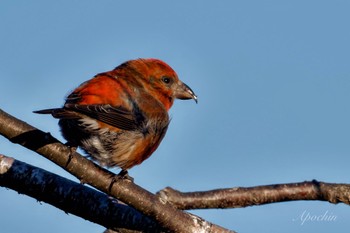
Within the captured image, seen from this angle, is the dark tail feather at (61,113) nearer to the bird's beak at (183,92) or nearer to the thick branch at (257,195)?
the thick branch at (257,195)

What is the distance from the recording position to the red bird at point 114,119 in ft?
15.4

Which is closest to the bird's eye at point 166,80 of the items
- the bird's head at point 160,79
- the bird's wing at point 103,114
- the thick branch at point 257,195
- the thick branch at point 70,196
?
the bird's head at point 160,79

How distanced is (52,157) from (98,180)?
1.41 feet

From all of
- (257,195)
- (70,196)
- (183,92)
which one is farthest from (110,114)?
(183,92)

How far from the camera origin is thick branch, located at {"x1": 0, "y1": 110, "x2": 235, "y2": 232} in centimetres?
333

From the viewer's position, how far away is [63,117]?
436cm

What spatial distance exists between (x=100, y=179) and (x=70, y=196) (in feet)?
1.21

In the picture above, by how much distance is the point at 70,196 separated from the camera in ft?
12.9

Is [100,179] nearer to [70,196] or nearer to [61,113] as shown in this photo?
[70,196]

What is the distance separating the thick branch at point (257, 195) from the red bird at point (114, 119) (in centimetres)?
97

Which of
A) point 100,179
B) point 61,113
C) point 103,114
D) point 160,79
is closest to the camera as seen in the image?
point 100,179

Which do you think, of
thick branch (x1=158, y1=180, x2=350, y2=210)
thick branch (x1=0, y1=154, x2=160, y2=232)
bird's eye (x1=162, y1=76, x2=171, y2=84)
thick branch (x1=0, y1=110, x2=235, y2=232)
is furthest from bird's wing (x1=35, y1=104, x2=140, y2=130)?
bird's eye (x1=162, y1=76, x2=171, y2=84)

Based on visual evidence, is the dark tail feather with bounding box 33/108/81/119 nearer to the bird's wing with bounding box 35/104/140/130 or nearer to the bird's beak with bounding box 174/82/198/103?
the bird's wing with bounding box 35/104/140/130

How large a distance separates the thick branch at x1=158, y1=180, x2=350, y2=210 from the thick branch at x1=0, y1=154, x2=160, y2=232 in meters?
0.31
